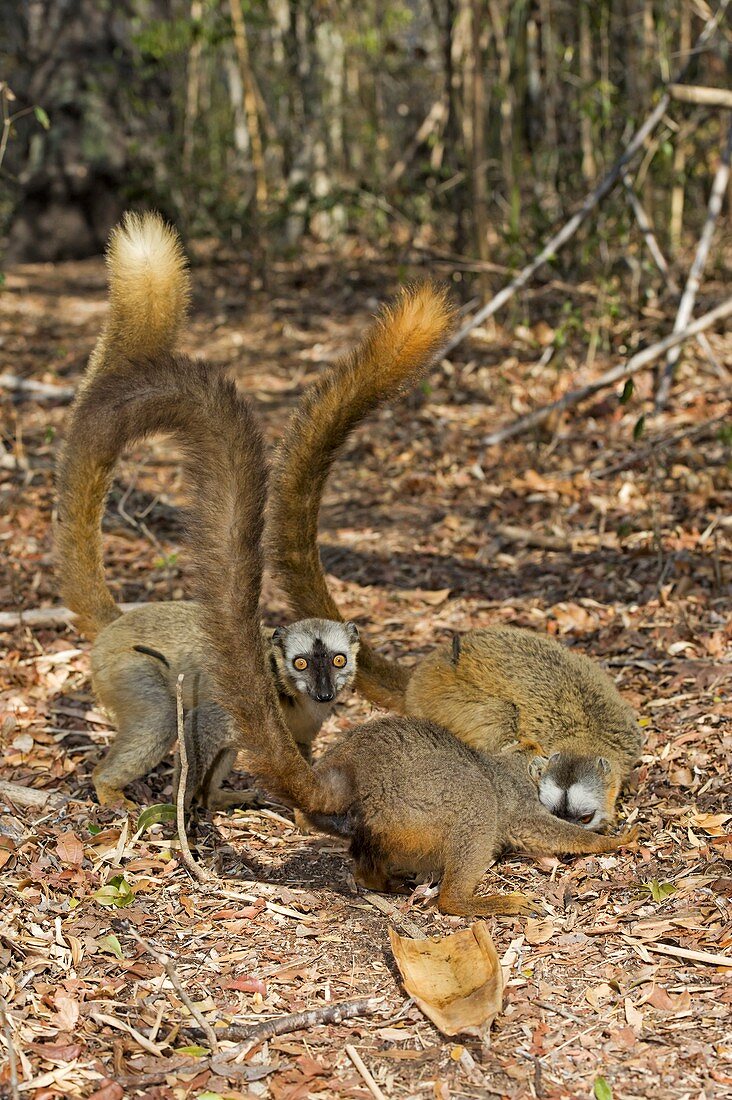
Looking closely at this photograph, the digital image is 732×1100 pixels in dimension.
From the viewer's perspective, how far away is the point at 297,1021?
314cm

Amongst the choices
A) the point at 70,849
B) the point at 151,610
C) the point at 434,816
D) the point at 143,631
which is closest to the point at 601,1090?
the point at 434,816

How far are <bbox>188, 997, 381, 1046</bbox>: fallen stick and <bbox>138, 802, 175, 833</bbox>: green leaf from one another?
4.01 feet

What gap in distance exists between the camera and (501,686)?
4582 millimetres

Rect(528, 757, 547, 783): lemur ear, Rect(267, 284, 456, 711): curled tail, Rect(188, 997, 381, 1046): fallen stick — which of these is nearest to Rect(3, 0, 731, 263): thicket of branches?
Rect(267, 284, 456, 711): curled tail

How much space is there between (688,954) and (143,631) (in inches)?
99.6

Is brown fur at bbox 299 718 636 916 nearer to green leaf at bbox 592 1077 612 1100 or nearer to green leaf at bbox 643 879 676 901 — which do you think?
green leaf at bbox 643 879 676 901

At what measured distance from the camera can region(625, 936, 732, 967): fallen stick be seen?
337 cm

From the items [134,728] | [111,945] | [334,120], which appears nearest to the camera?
[111,945]

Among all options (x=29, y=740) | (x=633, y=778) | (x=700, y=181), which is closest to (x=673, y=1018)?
(x=633, y=778)

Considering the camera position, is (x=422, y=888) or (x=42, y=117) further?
(x=42, y=117)

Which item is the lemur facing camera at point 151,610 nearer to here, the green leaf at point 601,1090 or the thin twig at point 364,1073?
the thin twig at point 364,1073

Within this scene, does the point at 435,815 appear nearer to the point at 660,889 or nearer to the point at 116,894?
the point at 660,889

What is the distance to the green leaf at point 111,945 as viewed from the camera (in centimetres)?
352

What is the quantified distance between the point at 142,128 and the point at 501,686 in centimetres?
1552
